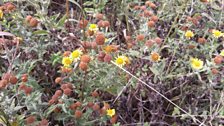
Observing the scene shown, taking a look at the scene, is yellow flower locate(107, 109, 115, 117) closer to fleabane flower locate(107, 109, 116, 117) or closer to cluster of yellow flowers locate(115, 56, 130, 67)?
fleabane flower locate(107, 109, 116, 117)

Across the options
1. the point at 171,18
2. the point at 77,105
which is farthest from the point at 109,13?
the point at 77,105

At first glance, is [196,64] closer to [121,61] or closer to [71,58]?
[121,61]

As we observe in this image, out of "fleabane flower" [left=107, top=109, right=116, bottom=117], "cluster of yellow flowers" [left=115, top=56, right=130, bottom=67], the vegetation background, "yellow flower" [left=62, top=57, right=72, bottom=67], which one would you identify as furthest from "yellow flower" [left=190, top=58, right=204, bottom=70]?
A: "yellow flower" [left=62, top=57, right=72, bottom=67]

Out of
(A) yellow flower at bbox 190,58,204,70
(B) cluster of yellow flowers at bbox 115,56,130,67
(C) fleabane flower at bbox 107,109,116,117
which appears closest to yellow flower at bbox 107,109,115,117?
(C) fleabane flower at bbox 107,109,116,117

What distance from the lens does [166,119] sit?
178 cm

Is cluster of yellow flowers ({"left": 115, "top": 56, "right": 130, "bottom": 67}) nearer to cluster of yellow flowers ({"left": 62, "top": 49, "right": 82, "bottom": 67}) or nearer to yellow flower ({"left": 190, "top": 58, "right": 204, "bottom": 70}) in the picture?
cluster of yellow flowers ({"left": 62, "top": 49, "right": 82, "bottom": 67})

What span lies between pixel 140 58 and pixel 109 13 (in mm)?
625

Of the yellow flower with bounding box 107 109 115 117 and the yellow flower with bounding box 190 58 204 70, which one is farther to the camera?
the yellow flower with bounding box 190 58 204 70

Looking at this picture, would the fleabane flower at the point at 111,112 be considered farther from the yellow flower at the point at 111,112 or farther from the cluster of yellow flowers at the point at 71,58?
the cluster of yellow flowers at the point at 71,58

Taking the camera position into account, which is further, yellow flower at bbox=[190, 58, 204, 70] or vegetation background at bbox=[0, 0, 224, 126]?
yellow flower at bbox=[190, 58, 204, 70]

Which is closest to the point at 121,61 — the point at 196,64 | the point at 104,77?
the point at 104,77

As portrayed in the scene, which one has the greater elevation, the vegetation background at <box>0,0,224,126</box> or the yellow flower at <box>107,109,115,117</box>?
the vegetation background at <box>0,0,224,126</box>

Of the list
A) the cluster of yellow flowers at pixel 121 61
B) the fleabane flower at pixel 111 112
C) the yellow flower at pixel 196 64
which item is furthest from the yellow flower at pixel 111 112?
the yellow flower at pixel 196 64

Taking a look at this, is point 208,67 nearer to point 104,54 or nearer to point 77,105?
point 104,54
